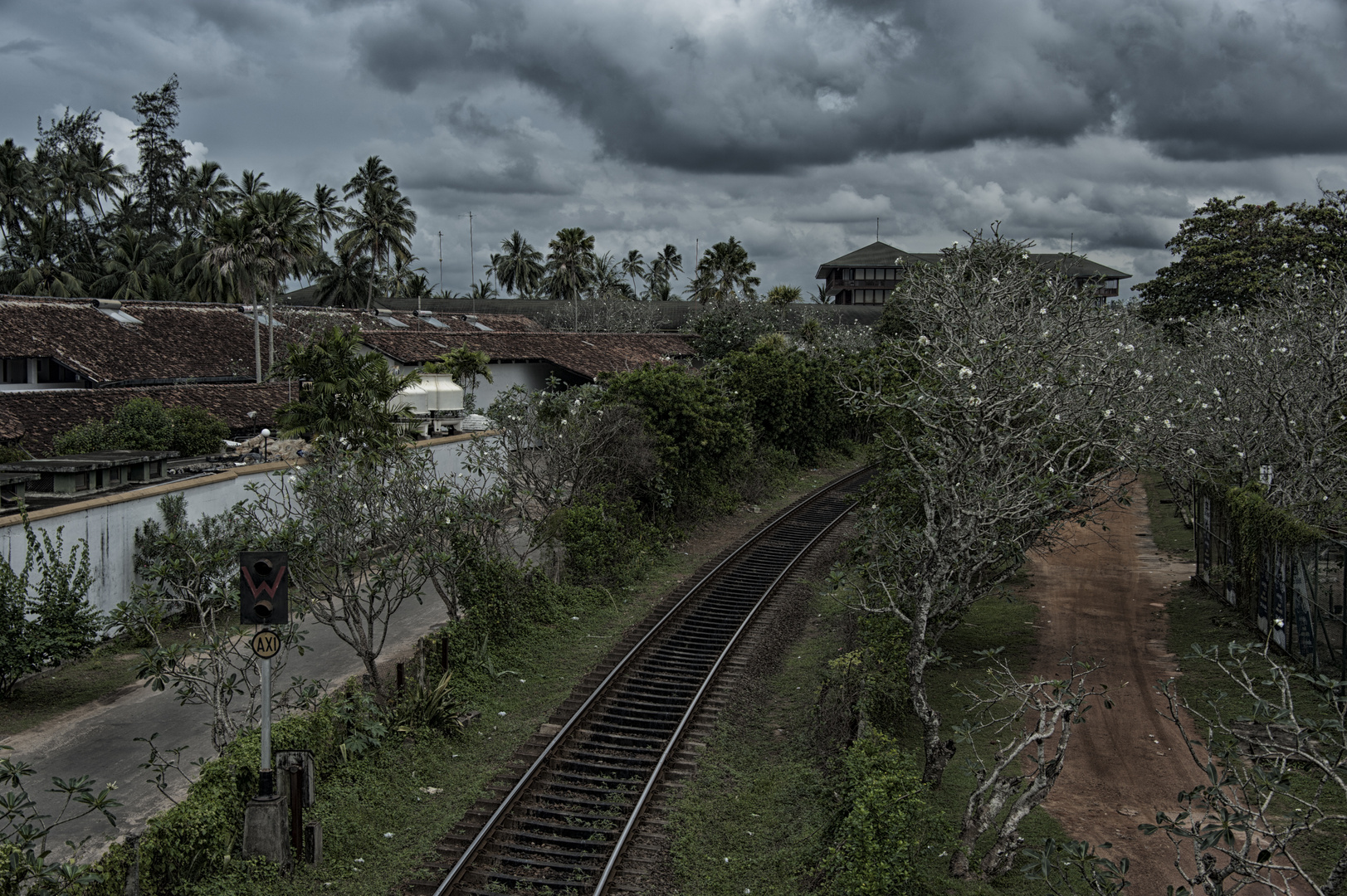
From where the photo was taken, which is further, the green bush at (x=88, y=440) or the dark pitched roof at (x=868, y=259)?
the dark pitched roof at (x=868, y=259)

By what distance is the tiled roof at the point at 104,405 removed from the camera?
2478 centimetres

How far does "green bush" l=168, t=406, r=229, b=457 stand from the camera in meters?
26.6

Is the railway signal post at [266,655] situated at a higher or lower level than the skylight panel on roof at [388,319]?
lower

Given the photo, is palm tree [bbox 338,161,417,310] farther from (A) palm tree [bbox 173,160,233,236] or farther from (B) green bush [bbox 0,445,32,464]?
(B) green bush [bbox 0,445,32,464]

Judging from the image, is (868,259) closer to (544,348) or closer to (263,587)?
(544,348)

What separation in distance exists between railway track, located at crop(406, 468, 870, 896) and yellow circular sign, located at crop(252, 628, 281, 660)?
9.39 ft

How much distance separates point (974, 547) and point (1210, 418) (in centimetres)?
1062

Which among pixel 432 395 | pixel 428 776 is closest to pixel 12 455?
pixel 432 395

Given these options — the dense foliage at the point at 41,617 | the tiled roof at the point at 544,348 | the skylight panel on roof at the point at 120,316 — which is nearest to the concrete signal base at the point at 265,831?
the dense foliage at the point at 41,617

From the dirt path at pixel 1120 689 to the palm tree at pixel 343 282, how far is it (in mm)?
63653

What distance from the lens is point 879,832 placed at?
31.9 ft

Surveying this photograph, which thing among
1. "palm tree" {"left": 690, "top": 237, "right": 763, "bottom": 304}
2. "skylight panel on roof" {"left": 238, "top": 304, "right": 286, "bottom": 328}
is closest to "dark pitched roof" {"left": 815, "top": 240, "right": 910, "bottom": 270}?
"palm tree" {"left": 690, "top": 237, "right": 763, "bottom": 304}

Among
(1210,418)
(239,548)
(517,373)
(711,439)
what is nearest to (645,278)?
(517,373)

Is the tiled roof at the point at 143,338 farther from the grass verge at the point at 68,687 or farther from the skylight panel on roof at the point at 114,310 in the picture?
the grass verge at the point at 68,687
